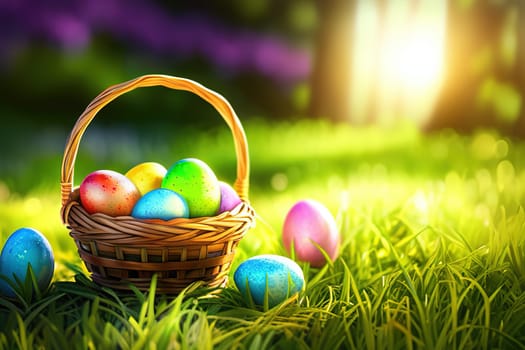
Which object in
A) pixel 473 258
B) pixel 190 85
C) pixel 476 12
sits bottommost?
pixel 473 258

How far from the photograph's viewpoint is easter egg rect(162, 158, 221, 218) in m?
1.80

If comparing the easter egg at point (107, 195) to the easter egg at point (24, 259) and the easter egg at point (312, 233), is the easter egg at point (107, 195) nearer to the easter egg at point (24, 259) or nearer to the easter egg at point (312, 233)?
the easter egg at point (24, 259)

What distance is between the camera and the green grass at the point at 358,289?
147 centimetres

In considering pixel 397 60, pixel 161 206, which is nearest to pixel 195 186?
pixel 161 206

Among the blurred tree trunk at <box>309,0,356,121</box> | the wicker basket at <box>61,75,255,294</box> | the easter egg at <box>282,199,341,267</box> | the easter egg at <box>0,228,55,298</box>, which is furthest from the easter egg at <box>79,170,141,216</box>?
the blurred tree trunk at <box>309,0,356,121</box>

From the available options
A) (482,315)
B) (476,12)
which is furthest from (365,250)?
(476,12)

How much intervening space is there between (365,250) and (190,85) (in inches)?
35.2

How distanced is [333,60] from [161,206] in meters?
5.36

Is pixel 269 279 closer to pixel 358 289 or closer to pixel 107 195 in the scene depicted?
pixel 358 289

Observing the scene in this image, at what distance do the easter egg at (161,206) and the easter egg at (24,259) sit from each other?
32 cm

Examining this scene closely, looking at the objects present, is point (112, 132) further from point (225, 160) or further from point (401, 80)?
point (401, 80)

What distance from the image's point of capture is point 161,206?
66.7 inches

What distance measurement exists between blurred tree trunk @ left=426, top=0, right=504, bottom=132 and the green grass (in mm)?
1747

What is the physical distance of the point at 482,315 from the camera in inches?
64.9
